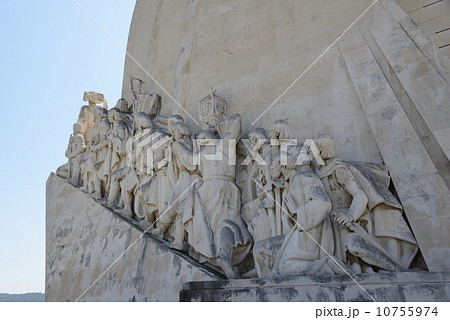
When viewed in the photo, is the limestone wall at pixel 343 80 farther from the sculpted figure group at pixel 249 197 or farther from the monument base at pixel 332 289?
the monument base at pixel 332 289

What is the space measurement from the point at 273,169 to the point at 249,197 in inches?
27.5

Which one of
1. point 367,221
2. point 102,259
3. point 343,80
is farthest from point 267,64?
point 102,259

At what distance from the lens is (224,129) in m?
5.65

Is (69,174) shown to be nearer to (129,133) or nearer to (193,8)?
(129,133)

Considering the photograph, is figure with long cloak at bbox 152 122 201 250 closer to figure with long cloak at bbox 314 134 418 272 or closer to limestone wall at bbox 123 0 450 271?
limestone wall at bbox 123 0 450 271

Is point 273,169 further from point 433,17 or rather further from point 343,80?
point 433,17

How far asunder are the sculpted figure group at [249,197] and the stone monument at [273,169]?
2 centimetres

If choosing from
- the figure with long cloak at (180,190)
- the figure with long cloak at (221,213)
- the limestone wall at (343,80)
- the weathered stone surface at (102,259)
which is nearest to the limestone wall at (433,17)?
the limestone wall at (343,80)

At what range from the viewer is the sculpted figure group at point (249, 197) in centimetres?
401

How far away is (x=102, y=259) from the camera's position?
259 inches

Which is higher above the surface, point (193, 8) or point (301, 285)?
point (193, 8)

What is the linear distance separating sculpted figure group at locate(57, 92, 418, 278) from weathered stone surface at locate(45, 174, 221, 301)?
206 millimetres
